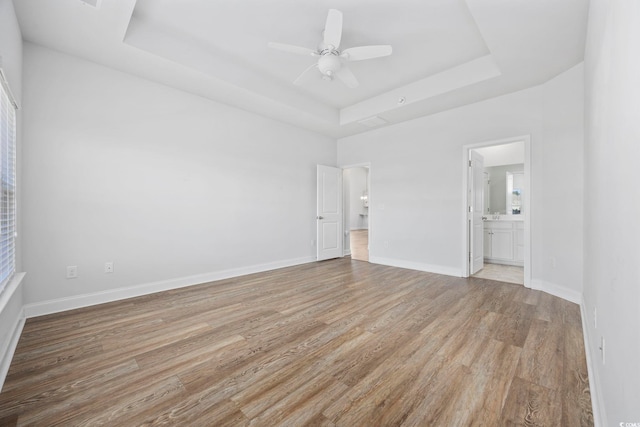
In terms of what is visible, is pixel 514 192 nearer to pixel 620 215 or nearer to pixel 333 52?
pixel 333 52

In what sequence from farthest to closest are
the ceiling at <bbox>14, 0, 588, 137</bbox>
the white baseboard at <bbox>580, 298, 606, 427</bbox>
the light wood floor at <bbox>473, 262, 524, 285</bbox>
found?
the light wood floor at <bbox>473, 262, 524, 285</bbox>
the ceiling at <bbox>14, 0, 588, 137</bbox>
the white baseboard at <bbox>580, 298, 606, 427</bbox>

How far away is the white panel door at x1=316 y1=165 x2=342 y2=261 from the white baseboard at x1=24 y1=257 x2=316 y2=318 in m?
1.40

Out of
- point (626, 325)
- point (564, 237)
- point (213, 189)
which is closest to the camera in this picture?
point (626, 325)

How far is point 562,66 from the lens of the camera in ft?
9.86

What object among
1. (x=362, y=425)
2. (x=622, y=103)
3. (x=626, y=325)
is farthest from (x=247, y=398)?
(x=622, y=103)

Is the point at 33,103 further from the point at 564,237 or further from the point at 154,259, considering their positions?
the point at 564,237

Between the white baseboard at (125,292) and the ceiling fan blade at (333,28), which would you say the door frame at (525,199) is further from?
the white baseboard at (125,292)

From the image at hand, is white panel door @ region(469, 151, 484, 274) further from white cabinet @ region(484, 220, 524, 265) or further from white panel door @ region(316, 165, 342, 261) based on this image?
white panel door @ region(316, 165, 342, 261)

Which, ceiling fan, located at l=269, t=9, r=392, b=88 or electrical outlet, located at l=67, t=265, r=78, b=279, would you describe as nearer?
ceiling fan, located at l=269, t=9, r=392, b=88

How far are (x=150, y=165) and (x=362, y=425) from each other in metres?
3.56

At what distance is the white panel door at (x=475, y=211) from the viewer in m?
4.15

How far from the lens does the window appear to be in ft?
6.19

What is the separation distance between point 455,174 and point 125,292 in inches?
192

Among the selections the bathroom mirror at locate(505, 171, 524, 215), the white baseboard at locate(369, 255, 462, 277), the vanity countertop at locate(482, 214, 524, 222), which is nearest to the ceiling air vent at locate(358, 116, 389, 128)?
the white baseboard at locate(369, 255, 462, 277)
